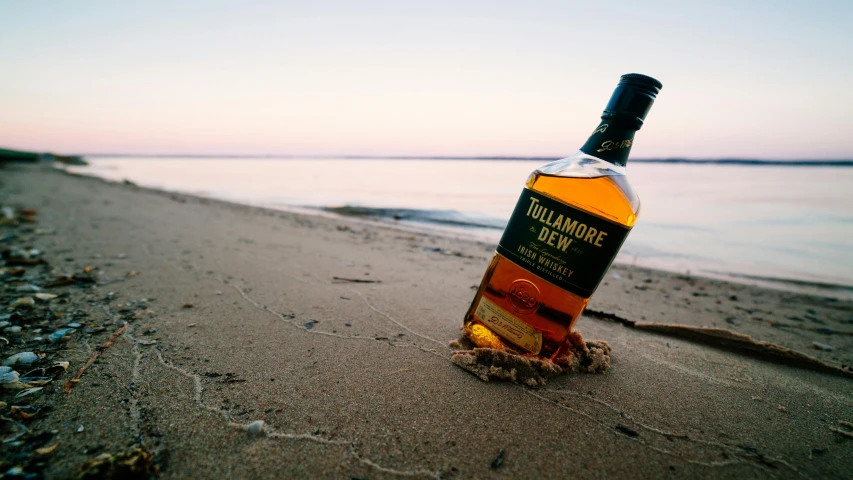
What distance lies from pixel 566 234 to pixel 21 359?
2.01 metres

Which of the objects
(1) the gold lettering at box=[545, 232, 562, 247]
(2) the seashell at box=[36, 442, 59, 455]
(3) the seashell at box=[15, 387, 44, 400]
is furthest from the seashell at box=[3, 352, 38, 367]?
(1) the gold lettering at box=[545, 232, 562, 247]

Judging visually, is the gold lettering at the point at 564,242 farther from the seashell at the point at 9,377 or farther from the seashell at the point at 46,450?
the seashell at the point at 9,377

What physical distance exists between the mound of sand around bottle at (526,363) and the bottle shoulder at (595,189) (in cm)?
57

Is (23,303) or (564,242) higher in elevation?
(564,242)

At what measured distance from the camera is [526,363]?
4.58 ft

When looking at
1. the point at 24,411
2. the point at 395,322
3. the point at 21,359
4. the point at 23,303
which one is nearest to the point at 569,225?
the point at 395,322

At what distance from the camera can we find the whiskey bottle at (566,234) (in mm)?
1318

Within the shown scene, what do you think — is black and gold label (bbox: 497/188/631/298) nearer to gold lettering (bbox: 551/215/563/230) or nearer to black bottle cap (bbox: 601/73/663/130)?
gold lettering (bbox: 551/215/563/230)

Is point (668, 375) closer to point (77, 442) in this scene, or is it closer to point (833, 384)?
point (833, 384)

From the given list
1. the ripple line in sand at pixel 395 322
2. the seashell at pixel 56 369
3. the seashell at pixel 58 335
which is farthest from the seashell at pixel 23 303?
the ripple line in sand at pixel 395 322

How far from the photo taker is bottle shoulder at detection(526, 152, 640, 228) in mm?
1330

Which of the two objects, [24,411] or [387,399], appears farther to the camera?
[387,399]

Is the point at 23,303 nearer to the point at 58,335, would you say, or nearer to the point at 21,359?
the point at 58,335

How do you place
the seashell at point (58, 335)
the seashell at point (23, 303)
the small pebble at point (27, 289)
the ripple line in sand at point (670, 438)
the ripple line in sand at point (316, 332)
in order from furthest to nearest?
the small pebble at point (27, 289), the seashell at point (23, 303), the ripple line in sand at point (316, 332), the seashell at point (58, 335), the ripple line in sand at point (670, 438)
